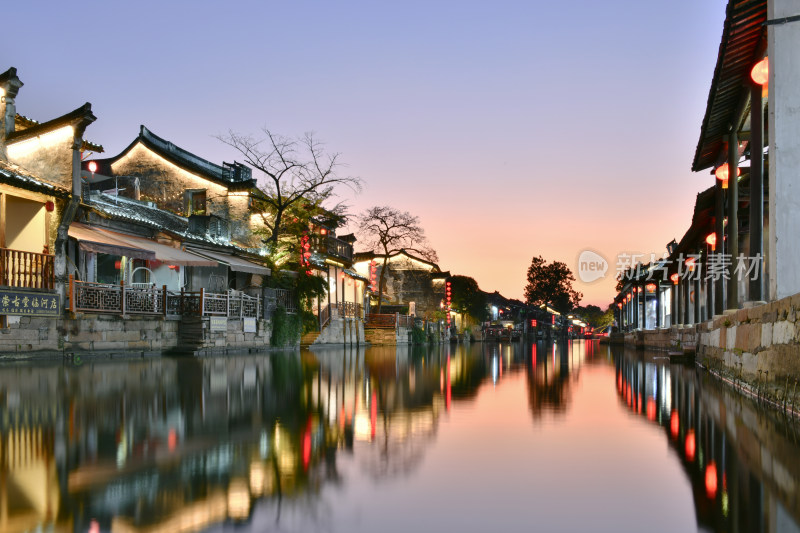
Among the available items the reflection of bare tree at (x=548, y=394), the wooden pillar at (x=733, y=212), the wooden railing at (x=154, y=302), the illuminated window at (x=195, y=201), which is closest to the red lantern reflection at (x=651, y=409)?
the reflection of bare tree at (x=548, y=394)

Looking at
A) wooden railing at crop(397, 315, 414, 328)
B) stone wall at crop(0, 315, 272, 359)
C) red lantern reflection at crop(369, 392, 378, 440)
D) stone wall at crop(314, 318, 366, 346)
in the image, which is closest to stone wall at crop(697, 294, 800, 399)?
red lantern reflection at crop(369, 392, 378, 440)

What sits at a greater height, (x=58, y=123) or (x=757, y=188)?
(x=58, y=123)

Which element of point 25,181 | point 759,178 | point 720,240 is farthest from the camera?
point 720,240

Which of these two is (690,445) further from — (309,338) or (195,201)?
(195,201)

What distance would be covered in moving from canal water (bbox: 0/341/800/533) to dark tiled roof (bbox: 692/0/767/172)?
584cm

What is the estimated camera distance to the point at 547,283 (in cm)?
11206

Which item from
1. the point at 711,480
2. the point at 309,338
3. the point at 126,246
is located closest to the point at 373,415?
the point at 711,480

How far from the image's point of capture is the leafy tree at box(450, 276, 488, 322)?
239 ft

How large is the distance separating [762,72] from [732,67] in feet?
7.59

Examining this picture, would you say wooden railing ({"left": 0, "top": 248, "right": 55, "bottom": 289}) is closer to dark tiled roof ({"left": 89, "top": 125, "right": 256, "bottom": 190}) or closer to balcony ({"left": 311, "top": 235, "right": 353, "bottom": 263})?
dark tiled roof ({"left": 89, "top": 125, "right": 256, "bottom": 190})

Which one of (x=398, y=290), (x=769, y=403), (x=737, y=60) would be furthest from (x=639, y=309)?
(x=769, y=403)

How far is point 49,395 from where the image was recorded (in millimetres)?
9758

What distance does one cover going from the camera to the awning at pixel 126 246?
19.8 m

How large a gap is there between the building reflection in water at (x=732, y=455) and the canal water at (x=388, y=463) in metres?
0.02
